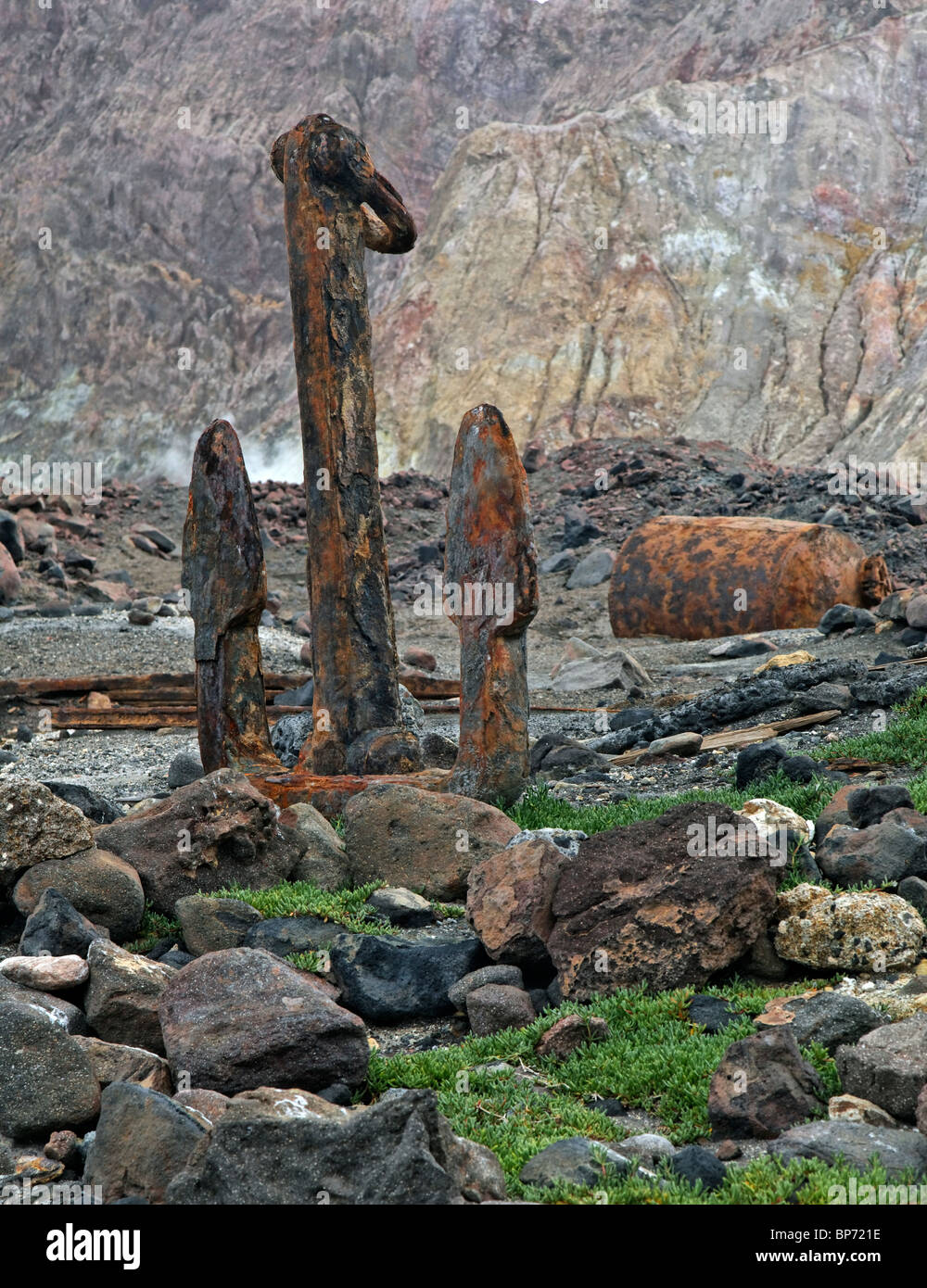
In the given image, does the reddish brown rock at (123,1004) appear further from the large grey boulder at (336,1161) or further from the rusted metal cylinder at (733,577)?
the rusted metal cylinder at (733,577)

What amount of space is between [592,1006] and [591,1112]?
2.20 ft

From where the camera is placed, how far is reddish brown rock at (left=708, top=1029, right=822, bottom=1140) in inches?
125

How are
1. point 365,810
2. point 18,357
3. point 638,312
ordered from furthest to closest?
point 18,357, point 638,312, point 365,810

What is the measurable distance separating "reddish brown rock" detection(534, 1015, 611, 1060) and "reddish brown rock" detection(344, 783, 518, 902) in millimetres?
1667

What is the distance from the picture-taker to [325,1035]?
3748 mm

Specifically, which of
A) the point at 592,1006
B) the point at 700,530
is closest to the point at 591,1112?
the point at 592,1006

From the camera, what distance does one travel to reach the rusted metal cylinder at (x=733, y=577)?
41.7 ft

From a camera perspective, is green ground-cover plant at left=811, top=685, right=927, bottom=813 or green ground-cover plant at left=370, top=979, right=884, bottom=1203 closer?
green ground-cover plant at left=370, top=979, right=884, bottom=1203

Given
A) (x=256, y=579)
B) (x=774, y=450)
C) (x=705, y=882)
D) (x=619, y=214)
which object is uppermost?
(x=619, y=214)

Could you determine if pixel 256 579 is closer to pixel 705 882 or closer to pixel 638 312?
pixel 705 882

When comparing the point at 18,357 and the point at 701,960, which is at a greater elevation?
the point at 18,357

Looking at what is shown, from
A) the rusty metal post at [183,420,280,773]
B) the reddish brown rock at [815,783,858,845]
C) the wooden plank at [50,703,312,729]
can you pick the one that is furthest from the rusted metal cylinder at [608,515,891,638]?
the reddish brown rock at [815,783,858,845]

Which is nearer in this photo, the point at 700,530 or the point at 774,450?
the point at 700,530

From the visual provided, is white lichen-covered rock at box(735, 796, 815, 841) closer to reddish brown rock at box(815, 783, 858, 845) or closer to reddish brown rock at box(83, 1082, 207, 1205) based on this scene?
reddish brown rock at box(815, 783, 858, 845)
